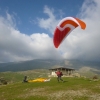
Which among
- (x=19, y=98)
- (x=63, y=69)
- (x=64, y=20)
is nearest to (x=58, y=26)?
(x=64, y=20)

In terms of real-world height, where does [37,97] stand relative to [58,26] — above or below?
below

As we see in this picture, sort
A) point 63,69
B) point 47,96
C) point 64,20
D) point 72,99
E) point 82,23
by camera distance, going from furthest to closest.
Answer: point 63,69, point 47,96, point 72,99, point 64,20, point 82,23

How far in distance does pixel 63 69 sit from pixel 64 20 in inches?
3384

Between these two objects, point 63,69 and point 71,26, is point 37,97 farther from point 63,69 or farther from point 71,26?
point 63,69

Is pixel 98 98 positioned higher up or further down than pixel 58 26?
further down

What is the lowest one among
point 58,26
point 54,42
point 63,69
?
point 54,42

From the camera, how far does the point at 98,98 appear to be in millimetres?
29859

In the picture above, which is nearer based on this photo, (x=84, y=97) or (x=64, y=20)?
(x=64, y=20)

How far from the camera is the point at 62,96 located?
31469 mm

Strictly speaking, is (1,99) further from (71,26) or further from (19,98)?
(71,26)

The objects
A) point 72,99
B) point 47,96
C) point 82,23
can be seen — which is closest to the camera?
point 82,23

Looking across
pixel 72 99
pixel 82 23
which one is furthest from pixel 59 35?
pixel 72 99

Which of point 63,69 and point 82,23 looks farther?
point 63,69

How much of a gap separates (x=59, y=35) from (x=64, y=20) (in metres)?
2.34
